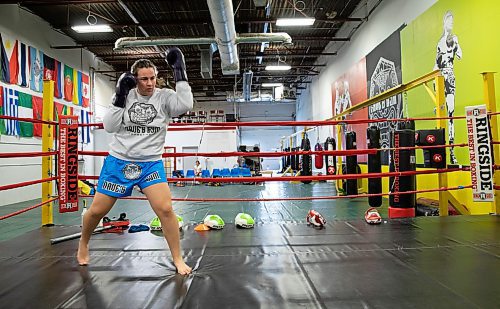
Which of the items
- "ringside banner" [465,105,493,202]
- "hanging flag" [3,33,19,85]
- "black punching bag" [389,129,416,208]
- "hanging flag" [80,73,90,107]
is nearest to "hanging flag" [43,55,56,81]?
"hanging flag" [3,33,19,85]

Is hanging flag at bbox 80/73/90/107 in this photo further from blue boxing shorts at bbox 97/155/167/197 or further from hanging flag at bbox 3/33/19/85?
blue boxing shorts at bbox 97/155/167/197

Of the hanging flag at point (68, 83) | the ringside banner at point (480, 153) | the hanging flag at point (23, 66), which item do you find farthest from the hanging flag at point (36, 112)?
the ringside banner at point (480, 153)

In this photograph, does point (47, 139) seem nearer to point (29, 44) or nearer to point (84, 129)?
point (29, 44)

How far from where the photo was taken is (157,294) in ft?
4.96

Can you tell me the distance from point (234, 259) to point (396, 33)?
18.6 ft

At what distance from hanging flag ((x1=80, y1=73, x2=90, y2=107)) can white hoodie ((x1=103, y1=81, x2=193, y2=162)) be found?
9.34 m

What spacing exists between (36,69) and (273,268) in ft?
26.6

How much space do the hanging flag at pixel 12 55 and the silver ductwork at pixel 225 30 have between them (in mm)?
4068

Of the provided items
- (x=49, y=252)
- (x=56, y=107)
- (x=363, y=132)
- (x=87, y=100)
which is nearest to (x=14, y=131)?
(x=56, y=107)

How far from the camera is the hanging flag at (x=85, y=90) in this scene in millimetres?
10144

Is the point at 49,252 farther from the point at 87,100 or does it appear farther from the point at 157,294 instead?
the point at 87,100

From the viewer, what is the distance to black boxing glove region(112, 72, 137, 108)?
1761 mm

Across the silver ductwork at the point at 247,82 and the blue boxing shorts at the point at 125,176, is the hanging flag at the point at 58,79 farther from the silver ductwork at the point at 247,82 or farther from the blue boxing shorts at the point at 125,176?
the blue boxing shorts at the point at 125,176

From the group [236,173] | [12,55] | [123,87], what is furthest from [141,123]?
[236,173]
